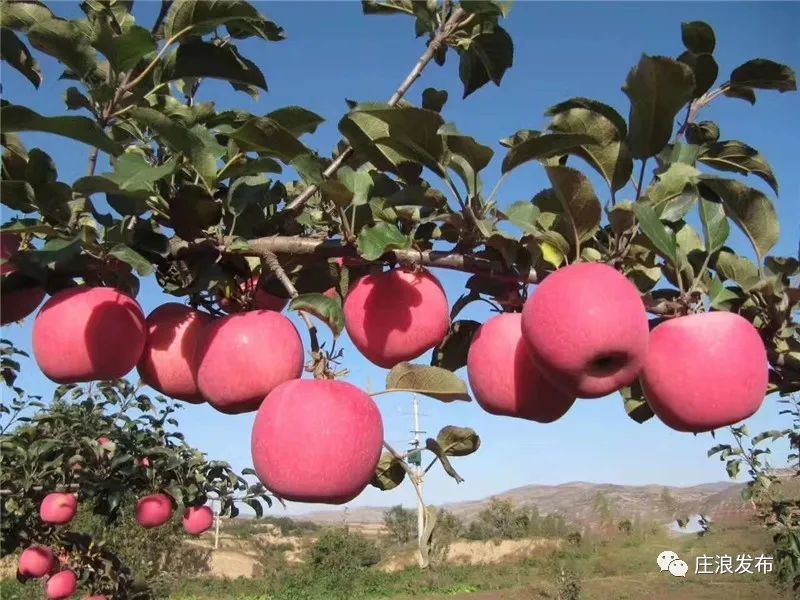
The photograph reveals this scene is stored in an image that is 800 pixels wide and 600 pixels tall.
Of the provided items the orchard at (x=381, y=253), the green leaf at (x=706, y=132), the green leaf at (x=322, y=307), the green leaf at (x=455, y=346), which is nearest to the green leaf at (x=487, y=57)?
the orchard at (x=381, y=253)

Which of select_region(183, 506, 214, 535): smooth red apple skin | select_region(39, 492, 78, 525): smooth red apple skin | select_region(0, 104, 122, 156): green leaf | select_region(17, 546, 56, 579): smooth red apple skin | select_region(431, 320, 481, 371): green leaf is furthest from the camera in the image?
select_region(183, 506, 214, 535): smooth red apple skin

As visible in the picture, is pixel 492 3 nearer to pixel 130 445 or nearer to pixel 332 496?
pixel 332 496

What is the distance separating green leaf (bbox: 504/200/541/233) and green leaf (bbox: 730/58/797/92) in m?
0.47

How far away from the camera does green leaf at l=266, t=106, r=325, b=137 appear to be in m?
1.14

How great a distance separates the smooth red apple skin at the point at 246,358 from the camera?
1.09m

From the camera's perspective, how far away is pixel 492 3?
3.80ft

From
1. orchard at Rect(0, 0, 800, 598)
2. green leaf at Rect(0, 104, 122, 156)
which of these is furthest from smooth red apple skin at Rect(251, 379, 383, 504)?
green leaf at Rect(0, 104, 122, 156)

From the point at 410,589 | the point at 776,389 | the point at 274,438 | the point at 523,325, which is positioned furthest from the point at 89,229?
the point at 410,589

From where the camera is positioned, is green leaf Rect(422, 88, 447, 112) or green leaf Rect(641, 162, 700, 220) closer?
green leaf Rect(641, 162, 700, 220)

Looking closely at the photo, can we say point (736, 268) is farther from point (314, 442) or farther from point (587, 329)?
point (314, 442)

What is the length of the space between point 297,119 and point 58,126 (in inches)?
14.3

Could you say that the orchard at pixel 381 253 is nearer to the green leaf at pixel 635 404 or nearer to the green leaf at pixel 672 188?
the green leaf at pixel 672 188

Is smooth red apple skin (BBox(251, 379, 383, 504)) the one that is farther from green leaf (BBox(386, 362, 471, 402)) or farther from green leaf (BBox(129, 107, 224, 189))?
green leaf (BBox(129, 107, 224, 189))

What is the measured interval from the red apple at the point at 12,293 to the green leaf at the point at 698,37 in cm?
118
